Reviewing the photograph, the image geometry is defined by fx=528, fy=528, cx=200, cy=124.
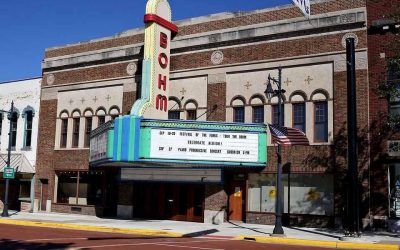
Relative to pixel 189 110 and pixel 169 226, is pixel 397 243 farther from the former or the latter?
pixel 189 110

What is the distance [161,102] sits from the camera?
100 ft

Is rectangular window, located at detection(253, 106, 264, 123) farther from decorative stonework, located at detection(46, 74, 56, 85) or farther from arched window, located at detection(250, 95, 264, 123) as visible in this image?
decorative stonework, located at detection(46, 74, 56, 85)

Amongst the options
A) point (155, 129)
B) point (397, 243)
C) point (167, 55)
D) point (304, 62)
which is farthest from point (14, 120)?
point (397, 243)

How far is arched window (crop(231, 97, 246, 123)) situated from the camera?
29.9 m

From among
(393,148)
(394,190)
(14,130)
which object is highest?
(14,130)

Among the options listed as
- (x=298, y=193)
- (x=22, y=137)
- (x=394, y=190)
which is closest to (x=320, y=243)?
(x=394, y=190)

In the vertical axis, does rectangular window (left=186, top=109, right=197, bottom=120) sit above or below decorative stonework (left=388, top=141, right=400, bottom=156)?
above

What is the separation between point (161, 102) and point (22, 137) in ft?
44.2

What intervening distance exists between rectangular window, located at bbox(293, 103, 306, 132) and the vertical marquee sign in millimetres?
7522

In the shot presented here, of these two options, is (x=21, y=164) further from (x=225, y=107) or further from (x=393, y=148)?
(x=393, y=148)

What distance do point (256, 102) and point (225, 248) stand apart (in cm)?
1303

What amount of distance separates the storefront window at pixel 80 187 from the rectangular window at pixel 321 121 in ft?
47.7

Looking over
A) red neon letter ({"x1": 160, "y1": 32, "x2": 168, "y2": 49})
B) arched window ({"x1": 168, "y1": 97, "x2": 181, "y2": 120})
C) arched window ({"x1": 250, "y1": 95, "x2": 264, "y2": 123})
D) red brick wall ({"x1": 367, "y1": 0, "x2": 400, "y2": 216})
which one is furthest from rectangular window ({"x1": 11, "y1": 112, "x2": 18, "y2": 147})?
red brick wall ({"x1": 367, "y1": 0, "x2": 400, "y2": 216})

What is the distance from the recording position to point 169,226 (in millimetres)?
27156
